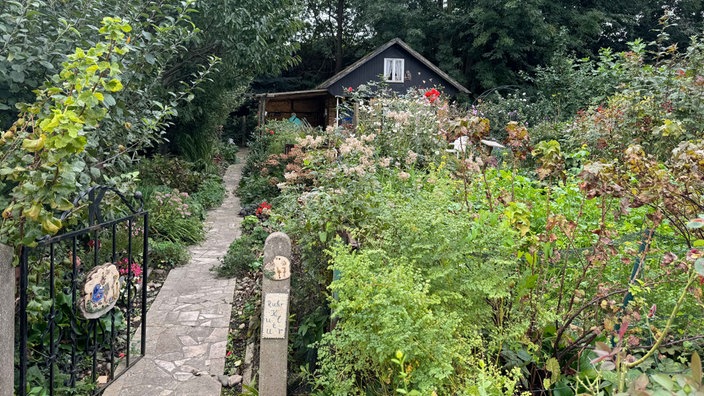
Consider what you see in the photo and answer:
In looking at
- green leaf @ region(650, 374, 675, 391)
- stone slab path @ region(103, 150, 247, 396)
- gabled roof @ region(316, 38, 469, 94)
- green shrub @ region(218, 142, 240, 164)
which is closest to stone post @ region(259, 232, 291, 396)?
stone slab path @ region(103, 150, 247, 396)

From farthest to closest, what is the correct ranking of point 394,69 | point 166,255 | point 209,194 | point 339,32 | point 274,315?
point 339,32
point 394,69
point 209,194
point 166,255
point 274,315

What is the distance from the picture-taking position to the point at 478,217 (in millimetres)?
3162

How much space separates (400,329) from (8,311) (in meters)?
1.59

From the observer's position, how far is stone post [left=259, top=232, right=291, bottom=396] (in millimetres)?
3080

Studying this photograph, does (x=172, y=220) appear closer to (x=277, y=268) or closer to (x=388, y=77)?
(x=277, y=268)

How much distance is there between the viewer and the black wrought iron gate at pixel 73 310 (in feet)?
8.12

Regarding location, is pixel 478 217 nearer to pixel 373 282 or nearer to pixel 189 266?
pixel 373 282

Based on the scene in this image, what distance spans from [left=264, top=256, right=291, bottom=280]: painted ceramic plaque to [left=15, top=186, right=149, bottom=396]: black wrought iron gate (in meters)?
0.78

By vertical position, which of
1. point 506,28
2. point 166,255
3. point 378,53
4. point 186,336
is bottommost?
point 186,336

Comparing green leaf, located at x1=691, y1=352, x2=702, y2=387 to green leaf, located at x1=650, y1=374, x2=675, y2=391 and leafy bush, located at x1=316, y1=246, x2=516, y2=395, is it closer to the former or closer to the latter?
green leaf, located at x1=650, y1=374, x2=675, y2=391

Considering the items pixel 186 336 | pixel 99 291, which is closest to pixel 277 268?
pixel 99 291

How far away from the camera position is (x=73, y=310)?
8.59 ft

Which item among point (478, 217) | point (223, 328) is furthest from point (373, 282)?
point (223, 328)

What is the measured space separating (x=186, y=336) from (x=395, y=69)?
18641 mm
